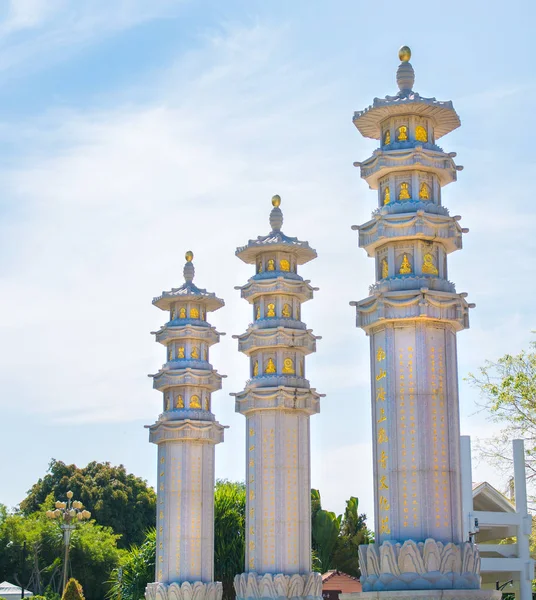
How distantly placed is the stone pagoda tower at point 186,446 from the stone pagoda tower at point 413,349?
40.1ft

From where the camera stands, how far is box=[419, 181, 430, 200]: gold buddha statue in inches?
810

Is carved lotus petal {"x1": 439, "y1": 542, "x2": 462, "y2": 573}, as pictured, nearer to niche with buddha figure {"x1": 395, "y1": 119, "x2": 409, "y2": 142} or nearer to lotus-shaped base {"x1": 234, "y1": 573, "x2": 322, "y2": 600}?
niche with buddha figure {"x1": 395, "y1": 119, "x2": 409, "y2": 142}

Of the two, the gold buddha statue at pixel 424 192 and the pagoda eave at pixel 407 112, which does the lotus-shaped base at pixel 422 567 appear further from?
the pagoda eave at pixel 407 112

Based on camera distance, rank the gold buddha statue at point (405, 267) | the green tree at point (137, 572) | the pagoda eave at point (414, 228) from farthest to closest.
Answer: the green tree at point (137, 572)
the gold buddha statue at point (405, 267)
the pagoda eave at point (414, 228)

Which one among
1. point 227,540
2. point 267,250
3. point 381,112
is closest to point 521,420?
point 381,112

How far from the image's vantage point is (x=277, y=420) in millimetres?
27312

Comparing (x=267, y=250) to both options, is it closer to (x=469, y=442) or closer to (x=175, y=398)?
(x=175, y=398)

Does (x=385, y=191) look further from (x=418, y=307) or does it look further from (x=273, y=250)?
(x=273, y=250)

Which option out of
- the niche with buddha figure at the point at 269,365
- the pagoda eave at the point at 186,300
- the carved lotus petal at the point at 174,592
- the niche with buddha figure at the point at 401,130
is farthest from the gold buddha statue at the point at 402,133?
the carved lotus petal at the point at 174,592

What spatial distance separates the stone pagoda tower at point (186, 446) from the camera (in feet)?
99.6

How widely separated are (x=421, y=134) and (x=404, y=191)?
4.12ft

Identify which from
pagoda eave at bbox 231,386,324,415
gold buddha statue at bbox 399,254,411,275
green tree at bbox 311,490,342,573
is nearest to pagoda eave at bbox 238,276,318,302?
pagoda eave at bbox 231,386,324,415

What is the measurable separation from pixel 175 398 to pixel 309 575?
7639 millimetres

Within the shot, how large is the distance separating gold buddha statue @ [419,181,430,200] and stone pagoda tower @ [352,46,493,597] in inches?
1.0
